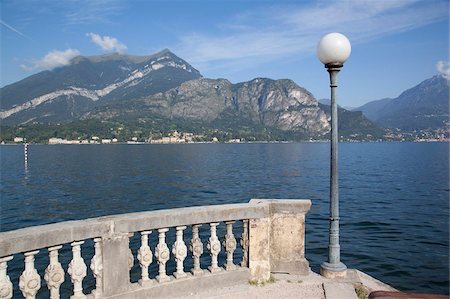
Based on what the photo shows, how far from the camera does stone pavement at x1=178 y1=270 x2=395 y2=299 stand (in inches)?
230

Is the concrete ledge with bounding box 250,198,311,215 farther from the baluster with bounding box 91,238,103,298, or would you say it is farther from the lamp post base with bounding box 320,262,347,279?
the baluster with bounding box 91,238,103,298

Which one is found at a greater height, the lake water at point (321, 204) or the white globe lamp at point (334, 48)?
the white globe lamp at point (334, 48)

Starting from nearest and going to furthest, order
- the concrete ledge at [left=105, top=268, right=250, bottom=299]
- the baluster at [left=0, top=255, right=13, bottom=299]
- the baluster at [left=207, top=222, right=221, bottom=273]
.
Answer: the baluster at [left=0, top=255, right=13, bottom=299] → the concrete ledge at [left=105, top=268, right=250, bottom=299] → the baluster at [left=207, top=222, right=221, bottom=273]

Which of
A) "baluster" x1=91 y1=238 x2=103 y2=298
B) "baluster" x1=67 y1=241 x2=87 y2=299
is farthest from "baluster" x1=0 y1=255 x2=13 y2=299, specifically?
"baluster" x1=91 y1=238 x2=103 y2=298

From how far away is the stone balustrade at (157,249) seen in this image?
4.63 metres

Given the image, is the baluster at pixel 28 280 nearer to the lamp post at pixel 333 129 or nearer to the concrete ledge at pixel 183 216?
the concrete ledge at pixel 183 216

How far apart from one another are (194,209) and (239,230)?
47.9ft

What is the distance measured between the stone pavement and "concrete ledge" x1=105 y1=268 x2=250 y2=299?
76 millimetres

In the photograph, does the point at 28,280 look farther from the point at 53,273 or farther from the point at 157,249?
the point at 157,249

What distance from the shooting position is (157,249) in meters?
5.68

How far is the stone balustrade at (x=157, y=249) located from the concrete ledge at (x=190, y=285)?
0.01 m

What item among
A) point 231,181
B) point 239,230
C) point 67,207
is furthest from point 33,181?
point 239,230

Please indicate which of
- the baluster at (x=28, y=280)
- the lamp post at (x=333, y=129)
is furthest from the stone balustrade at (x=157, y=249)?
the lamp post at (x=333, y=129)

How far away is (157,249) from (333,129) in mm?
3952
